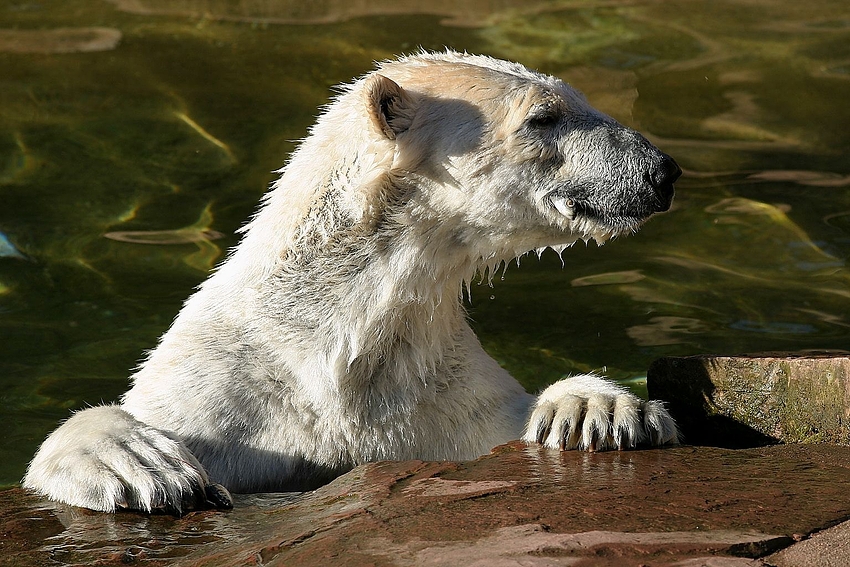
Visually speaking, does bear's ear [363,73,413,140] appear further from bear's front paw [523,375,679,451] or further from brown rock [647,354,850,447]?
brown rock [647,354,850,447]

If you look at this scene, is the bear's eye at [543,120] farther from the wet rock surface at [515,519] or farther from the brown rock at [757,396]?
the wet rock surface at [515,519]

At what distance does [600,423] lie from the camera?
4.48 m

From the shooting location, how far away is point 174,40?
456 inches

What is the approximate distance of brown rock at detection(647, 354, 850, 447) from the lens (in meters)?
4.46

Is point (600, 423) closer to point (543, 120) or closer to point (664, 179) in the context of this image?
point (664, 179)

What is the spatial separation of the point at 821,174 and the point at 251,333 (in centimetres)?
680

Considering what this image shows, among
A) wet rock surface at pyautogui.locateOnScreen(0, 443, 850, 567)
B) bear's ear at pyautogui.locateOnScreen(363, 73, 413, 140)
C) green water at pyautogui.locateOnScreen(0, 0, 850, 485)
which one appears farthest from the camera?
green water at pyautogui.locateOnScreen(0, 0, 850, 485)

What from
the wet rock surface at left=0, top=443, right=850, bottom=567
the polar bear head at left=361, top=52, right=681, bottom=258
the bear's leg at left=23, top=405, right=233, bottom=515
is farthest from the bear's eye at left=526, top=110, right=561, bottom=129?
the bear's leg at left=23, top=405, right=233, bottom=515

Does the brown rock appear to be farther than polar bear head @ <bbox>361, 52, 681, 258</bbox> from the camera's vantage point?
No

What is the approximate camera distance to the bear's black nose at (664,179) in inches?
187

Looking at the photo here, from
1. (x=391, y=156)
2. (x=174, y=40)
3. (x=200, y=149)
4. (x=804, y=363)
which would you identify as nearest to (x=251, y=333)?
(x=391, y=156)

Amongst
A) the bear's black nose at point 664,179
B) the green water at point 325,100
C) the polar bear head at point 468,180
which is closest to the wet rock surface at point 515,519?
the polar bear head at point 468,180

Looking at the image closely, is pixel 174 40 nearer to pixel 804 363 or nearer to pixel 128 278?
pixel 128 278

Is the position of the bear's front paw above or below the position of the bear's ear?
below
